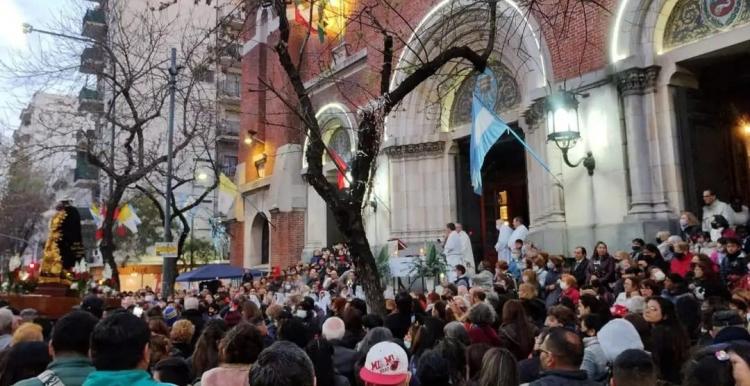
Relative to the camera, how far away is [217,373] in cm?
364

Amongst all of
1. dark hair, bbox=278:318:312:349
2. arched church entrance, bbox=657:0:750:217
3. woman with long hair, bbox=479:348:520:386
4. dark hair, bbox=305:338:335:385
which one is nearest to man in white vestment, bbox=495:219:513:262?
arched church entrance, bbox=657:0:750:217

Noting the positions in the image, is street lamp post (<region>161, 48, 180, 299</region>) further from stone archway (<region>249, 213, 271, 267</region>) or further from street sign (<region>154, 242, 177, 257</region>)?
stone archway (<region>249, 213, 271, 267</region>)

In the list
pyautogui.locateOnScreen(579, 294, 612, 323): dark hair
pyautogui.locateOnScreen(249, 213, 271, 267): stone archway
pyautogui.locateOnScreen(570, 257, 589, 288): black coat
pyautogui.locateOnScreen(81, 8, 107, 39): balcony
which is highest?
pyautogui.locateOnScreen(81, 8, 107, 39): balcony

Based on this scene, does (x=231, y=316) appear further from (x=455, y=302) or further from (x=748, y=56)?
(x=748, y=56)

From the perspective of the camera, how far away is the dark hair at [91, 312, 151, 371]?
113 inches

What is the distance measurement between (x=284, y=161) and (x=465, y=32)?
1086 centimetres

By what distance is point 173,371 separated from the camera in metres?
4.54

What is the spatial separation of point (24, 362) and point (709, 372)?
14.2 feet

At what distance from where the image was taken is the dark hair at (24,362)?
13.4 feet

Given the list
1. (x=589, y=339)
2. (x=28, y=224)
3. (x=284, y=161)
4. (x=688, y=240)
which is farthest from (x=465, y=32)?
(x=28, y=224)

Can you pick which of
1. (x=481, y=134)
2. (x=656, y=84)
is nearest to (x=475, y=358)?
(x=481, y=134)

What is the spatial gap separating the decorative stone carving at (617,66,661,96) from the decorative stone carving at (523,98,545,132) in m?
2.08

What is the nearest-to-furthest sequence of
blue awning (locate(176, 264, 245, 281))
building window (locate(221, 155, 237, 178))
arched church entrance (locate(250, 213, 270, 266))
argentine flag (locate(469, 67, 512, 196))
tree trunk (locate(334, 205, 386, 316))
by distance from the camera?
tree trunk (locate(334, 205, 386, 316))
argentine flag (locate(469, 67, 512, 196))
blue awning (locate(176, 264, 245, 281))
arched church entrance (locate(250, 213, 270, 266))
building window (locate(221, 155, 237, 178))

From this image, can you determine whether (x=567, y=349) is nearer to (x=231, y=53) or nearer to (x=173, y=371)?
(x=173, y=371)
